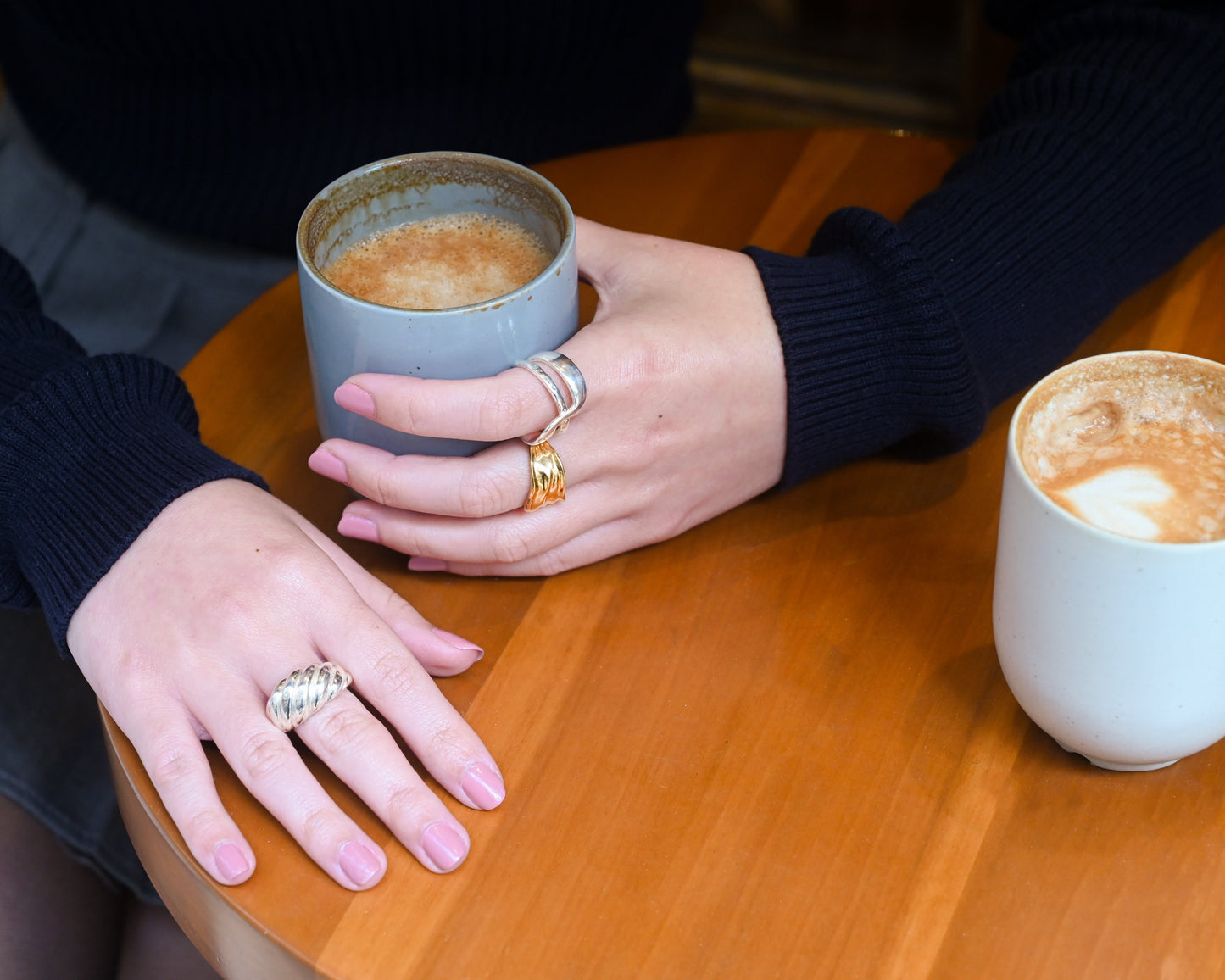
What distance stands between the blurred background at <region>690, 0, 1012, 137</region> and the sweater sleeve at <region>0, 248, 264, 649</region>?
1.70 metres

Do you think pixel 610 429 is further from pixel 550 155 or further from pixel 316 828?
pixel 550 155

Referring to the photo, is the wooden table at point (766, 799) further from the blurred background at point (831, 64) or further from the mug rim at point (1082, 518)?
the blurred background at point (831, 64)

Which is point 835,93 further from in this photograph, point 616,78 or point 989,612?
point 989,612

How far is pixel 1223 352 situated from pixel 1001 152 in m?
0.21

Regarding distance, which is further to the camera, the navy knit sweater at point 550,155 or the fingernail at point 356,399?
the navy knit sweater at point 550,155

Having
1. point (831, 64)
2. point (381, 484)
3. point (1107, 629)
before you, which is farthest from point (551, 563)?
point (831, 64)

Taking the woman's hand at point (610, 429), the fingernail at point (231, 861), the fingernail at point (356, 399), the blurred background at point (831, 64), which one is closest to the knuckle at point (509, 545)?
the woman's hand at point (610, 429)

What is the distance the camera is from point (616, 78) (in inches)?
46.9

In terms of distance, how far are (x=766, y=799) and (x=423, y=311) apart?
0.31m

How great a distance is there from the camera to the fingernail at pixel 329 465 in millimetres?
675

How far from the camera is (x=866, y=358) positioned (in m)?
0.73

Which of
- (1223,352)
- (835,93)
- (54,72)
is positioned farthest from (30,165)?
(835,93)

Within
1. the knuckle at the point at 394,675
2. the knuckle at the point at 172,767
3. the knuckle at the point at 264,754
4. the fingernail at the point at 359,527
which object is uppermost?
the fingernail at the point at 359,527

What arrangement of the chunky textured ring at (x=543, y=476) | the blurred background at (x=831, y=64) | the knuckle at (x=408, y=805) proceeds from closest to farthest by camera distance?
1. the knuckle at (x=408, y=805)
2. the chunky textured ring at (x=543, y=476)
3. the blurred background at (x=831, y=64)
